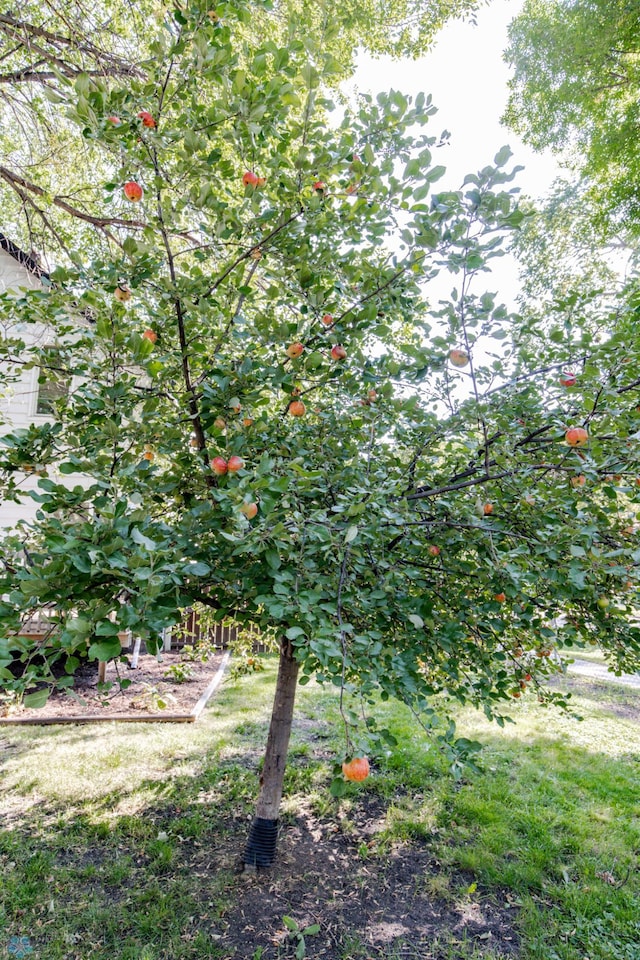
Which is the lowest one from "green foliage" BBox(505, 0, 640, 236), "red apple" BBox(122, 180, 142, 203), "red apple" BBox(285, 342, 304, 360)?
"red apple" BBox(285, 342, 304, 360)

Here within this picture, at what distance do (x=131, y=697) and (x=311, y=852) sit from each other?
10.4 ft

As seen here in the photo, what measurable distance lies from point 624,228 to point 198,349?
6941 mm

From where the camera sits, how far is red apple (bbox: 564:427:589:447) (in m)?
1.87

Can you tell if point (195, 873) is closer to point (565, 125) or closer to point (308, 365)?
point (308, 365)

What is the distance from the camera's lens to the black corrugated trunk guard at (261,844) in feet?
9.57

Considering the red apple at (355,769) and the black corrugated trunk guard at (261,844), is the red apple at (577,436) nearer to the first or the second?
the red apple at (355,769)

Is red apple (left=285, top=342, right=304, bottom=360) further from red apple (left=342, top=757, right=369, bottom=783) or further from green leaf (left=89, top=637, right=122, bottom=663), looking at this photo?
red apple (left=342, top=757, right=369, bottom=783)

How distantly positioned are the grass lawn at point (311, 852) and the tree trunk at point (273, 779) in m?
0.12

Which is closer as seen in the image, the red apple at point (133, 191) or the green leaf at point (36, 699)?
the green leaf at point (36, 699)

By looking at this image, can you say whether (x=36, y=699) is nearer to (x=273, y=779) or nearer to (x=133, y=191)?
(x=133, y=191)

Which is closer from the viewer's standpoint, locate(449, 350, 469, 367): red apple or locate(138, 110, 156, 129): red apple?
locate(138, 110, 156, 129): red apple

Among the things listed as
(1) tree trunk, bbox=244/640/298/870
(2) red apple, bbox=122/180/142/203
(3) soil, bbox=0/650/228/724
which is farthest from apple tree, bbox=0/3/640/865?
(3) soil, bbox=0/650/228/724

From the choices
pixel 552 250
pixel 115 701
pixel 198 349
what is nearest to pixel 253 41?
pixel 198 349

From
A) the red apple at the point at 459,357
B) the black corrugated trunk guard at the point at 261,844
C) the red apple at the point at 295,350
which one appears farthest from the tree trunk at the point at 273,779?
the red apple at the point at 459,357
